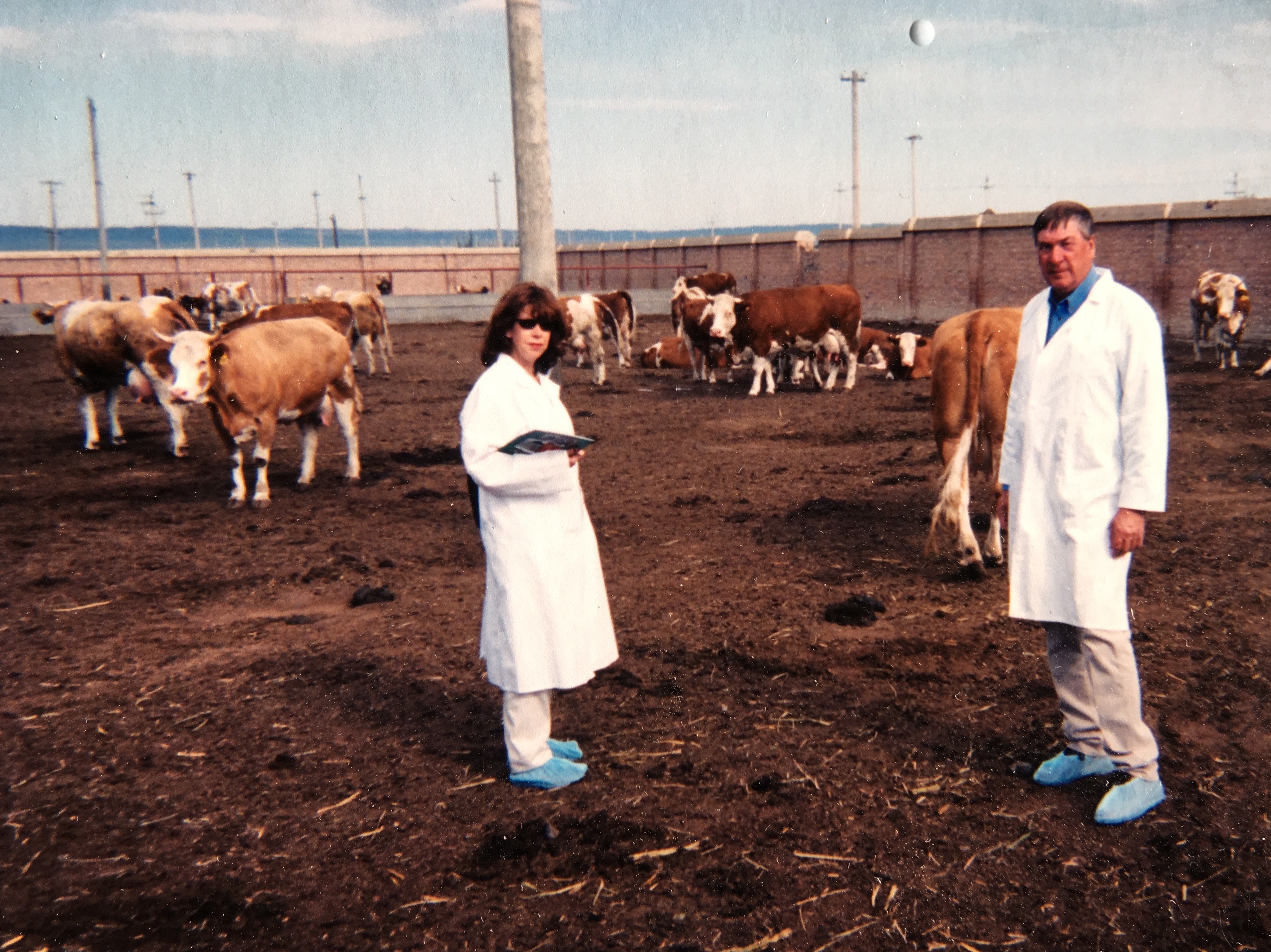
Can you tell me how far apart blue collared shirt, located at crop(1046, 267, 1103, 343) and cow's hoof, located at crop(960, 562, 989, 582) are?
299 centimetres

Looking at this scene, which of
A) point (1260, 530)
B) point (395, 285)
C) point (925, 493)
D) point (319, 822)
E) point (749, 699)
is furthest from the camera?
point (395, 285)

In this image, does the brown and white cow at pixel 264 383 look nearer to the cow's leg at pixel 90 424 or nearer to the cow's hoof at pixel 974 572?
the cow's leg at pixel 90 424

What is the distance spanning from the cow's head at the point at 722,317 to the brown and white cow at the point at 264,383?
790 centimetres

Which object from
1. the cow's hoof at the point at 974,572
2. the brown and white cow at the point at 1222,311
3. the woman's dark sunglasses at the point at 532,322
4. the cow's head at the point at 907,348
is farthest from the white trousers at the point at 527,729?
the brown and white cow at the point at 1222,311

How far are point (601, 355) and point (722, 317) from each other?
249 cm

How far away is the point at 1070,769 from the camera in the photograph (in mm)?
3789

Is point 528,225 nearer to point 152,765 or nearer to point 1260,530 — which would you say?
point 152,765

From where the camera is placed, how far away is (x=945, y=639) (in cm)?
536

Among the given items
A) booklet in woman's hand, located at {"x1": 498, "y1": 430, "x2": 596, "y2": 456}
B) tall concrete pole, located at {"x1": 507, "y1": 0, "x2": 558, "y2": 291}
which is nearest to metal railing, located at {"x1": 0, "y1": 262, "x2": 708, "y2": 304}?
tall concrete pole, located at {"x1": 507, "y1": 0, "x2": 558, "y2": 291}

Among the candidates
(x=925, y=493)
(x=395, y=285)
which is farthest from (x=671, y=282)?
(x=925, y=493)

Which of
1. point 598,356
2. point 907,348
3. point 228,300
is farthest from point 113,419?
point 228,300

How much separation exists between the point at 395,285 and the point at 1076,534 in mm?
51992

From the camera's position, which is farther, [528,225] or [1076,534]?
[528,225]

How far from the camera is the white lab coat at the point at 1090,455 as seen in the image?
132 inches
